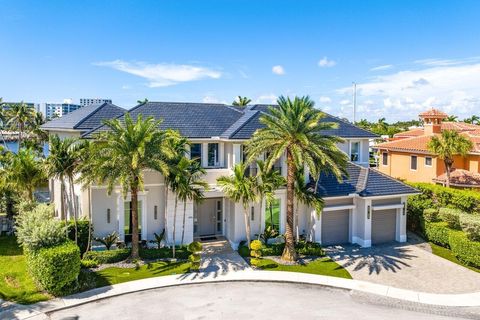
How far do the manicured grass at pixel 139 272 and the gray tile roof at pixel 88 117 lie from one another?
973 cm

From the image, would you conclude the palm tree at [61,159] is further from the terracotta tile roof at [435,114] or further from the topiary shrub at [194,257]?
the terracotta tile roof at [435,114]

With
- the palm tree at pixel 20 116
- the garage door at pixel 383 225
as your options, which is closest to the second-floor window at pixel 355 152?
the garage door at pixel 383 225

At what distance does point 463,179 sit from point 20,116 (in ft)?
182

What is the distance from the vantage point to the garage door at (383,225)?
25009 millimetres

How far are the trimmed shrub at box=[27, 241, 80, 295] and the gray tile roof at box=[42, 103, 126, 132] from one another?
9.74 metres

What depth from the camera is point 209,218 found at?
25.4 meters

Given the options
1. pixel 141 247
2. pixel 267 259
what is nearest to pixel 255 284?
pixel 267 259

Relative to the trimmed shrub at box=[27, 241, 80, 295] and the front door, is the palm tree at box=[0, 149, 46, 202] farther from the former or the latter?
the front door

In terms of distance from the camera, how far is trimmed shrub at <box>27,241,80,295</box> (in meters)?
16.4

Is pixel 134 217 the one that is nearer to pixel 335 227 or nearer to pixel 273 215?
pixel 273 215

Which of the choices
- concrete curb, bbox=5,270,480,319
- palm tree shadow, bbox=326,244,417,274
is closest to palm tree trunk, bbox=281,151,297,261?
concrete curb, bbox=5,270,480,319

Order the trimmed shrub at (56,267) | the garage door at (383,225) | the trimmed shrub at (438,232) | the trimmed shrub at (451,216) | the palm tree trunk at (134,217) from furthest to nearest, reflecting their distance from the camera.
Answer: the garage door at (383,225)
the trimmed shrub at (451,216)
the trimmed shrub at (438,232)
the palm tree trunk at (134,217)
the trimmed shrub at (56,267)

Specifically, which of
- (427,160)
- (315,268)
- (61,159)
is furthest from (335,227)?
(427,160)

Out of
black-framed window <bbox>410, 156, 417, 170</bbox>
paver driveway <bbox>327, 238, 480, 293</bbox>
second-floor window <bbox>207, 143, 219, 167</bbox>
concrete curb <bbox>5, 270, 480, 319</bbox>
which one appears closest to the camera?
concrete curb <bbox>5, 270, 480, 319</bbox>
